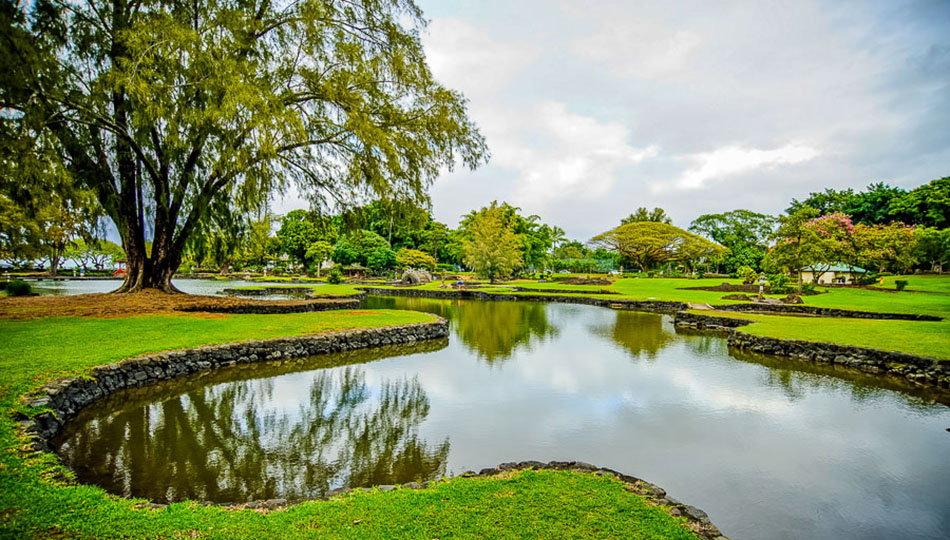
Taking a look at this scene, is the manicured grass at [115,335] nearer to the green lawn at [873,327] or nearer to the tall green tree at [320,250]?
the green lawn at [873,327]

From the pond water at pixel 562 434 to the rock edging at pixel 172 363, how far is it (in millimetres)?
310

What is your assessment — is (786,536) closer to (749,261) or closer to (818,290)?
(818,290)

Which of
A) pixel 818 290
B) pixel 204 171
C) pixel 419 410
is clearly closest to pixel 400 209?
pixel 204 171

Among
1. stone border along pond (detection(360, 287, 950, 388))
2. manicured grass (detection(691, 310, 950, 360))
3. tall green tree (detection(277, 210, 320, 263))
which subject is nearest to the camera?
stone border along pond (detection(360, 287, 950, 388))

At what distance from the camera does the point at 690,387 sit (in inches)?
381

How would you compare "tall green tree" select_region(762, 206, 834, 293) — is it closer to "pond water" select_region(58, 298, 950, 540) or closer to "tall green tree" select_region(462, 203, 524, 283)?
"pond water" select_region(58, 298, 950, 540)

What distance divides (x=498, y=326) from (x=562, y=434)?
1220 cm

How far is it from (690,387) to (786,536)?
5578 millimetres

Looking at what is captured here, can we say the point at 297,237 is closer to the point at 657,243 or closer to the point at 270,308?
the point at 270,308

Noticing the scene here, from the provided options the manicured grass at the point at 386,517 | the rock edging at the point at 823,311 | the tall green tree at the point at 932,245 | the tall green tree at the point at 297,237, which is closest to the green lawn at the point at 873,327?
the rock edging at the point at 823,311

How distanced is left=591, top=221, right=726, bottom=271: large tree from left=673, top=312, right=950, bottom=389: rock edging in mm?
40635

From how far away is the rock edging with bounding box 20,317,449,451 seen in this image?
239 inches

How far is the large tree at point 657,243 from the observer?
52375 millimetres

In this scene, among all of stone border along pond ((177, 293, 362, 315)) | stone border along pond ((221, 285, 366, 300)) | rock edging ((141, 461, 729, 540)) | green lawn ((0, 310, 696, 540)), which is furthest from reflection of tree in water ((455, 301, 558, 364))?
stone border along pond ((221, 285, 366, 300))
